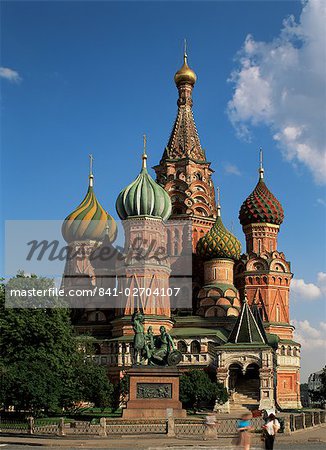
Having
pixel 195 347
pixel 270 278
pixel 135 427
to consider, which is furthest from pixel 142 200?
pixel 135 427

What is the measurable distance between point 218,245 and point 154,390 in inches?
1183

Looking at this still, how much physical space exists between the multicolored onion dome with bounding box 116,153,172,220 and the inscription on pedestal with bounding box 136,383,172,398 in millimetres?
26505

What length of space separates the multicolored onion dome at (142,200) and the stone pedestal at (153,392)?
2615 centimetres

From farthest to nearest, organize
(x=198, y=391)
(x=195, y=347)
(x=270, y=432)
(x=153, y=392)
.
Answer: (x=195, y=347)
(x=198, y=391)
(x=153, y=392)
(x=270, y=432)

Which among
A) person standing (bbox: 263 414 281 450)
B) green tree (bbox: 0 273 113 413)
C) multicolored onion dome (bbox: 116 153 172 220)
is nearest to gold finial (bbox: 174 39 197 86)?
multicolored onion dome (bbox: 116 153 172 220)

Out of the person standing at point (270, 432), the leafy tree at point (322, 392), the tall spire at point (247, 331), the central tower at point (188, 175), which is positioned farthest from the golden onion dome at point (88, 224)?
the person standing at point (270, 432)

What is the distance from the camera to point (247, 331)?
51969mm

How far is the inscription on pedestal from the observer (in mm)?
32031

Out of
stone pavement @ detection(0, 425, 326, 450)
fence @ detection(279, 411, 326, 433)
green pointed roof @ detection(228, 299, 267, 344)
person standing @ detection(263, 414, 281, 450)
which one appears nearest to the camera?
person standing @ detection(263, 414, 281, 450)

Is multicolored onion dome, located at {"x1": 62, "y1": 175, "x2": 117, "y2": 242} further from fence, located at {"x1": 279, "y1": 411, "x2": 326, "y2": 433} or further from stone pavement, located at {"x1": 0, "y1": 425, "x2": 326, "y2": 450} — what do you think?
stone pavement, located at {"x1": 0, "y1": 425, "x2": 326, "y2": 450}

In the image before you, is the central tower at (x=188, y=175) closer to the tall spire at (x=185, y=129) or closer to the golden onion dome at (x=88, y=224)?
the tall spire at (x=185, y=129)

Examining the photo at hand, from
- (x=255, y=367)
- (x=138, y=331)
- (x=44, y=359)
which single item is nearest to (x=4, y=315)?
(x=44, y=359)

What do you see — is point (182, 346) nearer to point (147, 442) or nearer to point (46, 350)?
point (46, 350)

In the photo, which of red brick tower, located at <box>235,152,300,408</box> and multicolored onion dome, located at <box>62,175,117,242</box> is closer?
red brick tower, located at <box>235,152,300,408</box>
